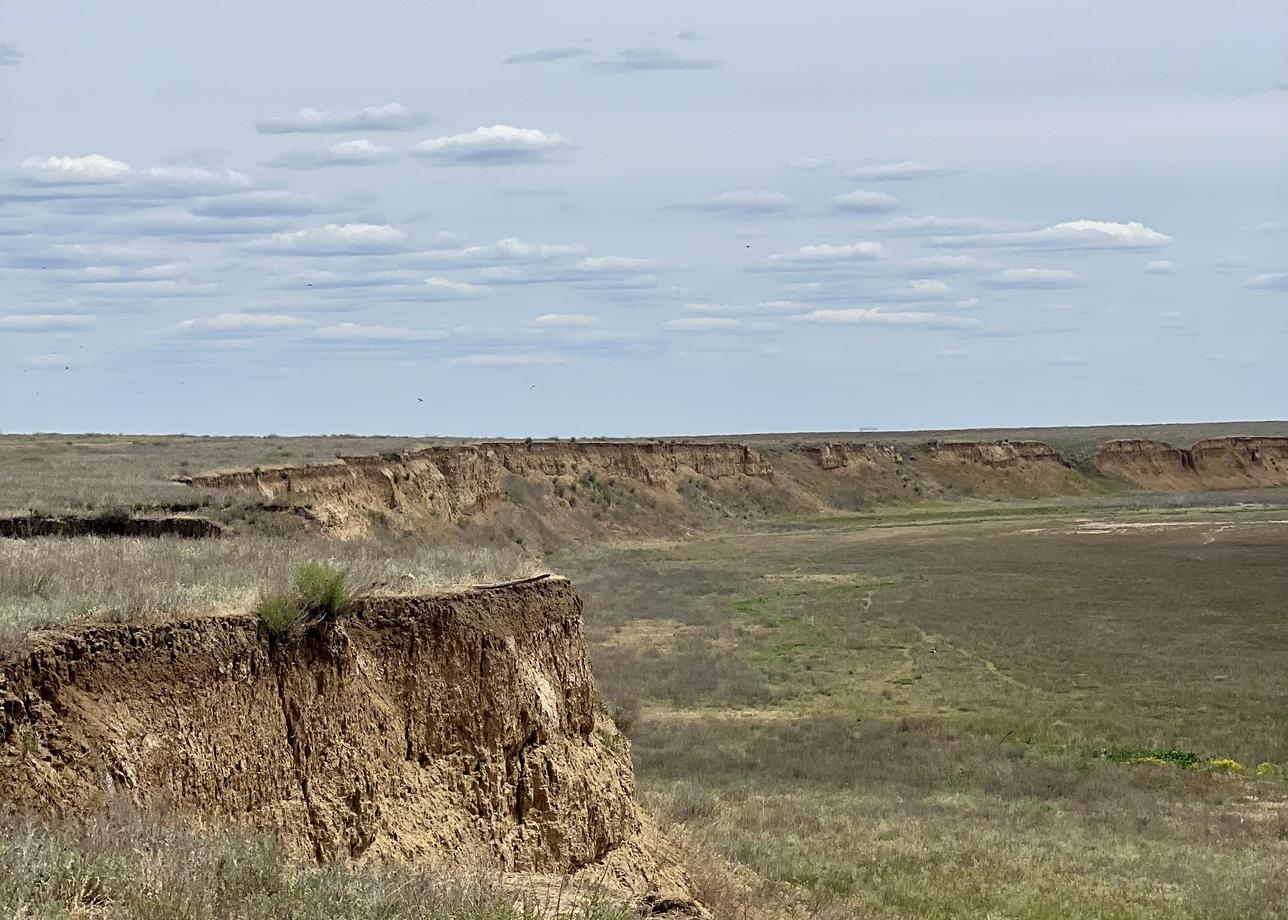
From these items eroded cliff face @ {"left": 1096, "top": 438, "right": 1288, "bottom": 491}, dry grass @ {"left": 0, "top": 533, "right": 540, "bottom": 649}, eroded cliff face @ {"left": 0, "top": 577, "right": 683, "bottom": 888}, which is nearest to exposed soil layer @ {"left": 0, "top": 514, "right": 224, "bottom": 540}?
dry grass @ {"left": 0, "top": 533, "right": 540, "bottom": 649}

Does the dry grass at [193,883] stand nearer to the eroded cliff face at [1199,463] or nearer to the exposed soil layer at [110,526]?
the exposed soil layer at [110,526]

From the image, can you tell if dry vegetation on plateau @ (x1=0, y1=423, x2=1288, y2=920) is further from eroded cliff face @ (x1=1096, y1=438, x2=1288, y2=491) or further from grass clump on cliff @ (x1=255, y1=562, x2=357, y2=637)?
eroded cliff face @ (x1=1096, y1=438, x2=1288, y2=491)

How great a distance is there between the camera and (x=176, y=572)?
1188 cm

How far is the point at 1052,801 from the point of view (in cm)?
2258

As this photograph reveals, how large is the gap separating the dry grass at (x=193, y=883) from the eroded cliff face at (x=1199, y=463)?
11655 cm

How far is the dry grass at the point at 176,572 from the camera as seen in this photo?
32.2 feet

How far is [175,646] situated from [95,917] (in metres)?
3.48

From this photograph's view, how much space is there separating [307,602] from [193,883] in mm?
4079

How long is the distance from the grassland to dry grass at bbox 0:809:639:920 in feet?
25.4

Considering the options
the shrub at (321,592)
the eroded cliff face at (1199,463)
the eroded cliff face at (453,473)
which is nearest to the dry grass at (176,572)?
the shrub at (321,592)

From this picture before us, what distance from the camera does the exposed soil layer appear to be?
19103 millimetres

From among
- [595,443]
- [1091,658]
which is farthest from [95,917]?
[595,443]

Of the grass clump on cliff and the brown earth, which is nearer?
the grass clump on cliff

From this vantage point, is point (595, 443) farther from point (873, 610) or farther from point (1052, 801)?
point (1052, 801)
